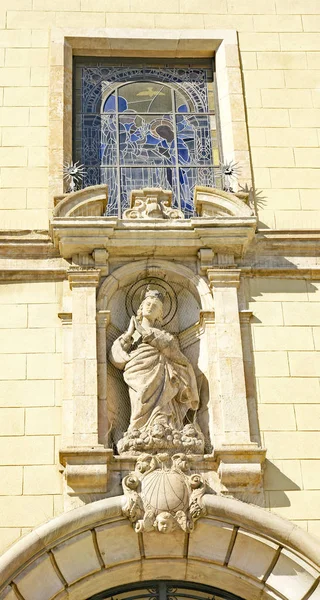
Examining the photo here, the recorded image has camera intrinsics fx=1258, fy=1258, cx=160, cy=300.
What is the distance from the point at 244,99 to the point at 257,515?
191 inches

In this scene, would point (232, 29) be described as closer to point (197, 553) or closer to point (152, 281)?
point (152, 281)

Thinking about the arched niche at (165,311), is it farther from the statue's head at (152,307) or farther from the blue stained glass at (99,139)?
the blue stained glass at (99,139)

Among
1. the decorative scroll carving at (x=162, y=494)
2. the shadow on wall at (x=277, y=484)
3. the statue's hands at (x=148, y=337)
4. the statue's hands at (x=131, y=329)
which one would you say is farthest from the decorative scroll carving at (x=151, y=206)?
the shadow on wall at (x=277, y=484)

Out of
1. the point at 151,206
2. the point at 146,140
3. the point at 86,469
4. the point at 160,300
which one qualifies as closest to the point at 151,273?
the point at 160,300

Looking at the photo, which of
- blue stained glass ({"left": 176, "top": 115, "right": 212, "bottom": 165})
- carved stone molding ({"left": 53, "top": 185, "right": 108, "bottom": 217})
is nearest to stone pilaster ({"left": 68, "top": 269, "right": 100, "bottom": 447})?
carved stone molding ({"left": 53, "top": 185, "right": 108, "bottom": 217})

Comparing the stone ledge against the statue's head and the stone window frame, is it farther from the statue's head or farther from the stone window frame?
the stone window frame

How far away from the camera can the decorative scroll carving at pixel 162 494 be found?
10742 mm

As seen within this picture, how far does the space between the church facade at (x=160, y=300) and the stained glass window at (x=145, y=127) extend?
0.06ft

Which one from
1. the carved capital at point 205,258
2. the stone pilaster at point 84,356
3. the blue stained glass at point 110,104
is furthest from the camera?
the blue stained glass at point 110,104

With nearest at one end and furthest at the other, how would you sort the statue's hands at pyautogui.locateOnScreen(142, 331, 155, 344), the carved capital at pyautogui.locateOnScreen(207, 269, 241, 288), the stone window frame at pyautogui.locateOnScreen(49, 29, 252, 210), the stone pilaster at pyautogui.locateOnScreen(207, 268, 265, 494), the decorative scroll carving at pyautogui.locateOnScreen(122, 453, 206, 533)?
the decorative scroll carving at pyautogui.locateOnScreen(122, 453, 206, 533), the stone pilaster at pyautogui.locateOnScreen(207, 268, 265, 494), the statue's hands at pyautogui.locateOnScreen(142, 331, 155, 344), the carved capital at pyautogui.locateOnScreen(207, 269, 241, 288), the stone window frame at pyautogui.locateOnScreen(49, 29, 252, 210)

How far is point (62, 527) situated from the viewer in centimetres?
1066

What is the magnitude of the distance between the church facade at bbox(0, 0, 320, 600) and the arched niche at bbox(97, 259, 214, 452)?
0.02 metres

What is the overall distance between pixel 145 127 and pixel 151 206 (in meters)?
1.59

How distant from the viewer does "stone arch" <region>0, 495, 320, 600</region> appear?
10.6 meters
